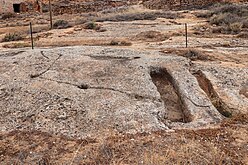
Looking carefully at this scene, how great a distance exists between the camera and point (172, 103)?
23.2 feet

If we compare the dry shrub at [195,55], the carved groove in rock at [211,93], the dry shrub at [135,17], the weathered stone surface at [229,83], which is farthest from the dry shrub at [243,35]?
the dry shrub at [135,17]

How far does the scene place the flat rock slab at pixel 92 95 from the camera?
6023 millimetres

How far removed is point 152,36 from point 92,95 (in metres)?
9.92

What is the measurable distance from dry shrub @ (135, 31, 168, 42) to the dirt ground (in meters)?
5.53

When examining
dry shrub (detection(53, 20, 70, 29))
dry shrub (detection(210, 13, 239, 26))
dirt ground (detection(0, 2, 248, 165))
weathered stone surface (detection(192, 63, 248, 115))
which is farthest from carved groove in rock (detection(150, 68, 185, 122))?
dry shrub (detection(53, 20, 70, 29))

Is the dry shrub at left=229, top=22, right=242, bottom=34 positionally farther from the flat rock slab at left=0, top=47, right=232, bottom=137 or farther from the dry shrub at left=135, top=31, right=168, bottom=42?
the flat rock slab at left=0, top=47, right=232, bottom=137

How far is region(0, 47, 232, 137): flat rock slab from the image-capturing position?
19.8ft

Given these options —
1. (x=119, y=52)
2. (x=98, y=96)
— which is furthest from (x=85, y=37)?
(x=98, y=96)

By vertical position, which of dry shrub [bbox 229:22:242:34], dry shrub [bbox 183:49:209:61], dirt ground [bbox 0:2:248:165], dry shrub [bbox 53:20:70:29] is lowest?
dirt ground [bbox 0:2:248:165]

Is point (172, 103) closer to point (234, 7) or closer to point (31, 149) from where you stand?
point (31, 149)

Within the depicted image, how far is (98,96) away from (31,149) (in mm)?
1888

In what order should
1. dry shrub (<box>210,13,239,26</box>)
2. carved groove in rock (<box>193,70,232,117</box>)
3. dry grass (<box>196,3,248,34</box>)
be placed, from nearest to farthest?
1. carved groove in rock (<box>193,70,232,117</box>)
2. dry grass (<box>196,3,248,34</box>)
3. dry shrub (<box>210,13,239,26</box>)

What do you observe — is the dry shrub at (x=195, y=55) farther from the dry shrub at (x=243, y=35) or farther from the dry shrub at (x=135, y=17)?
the dry shrub at (x=135, y=17)

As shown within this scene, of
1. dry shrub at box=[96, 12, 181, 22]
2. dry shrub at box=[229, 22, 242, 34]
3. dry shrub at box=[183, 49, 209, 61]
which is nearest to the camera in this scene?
dry shrub at box=[183, 49, 209, 61]
